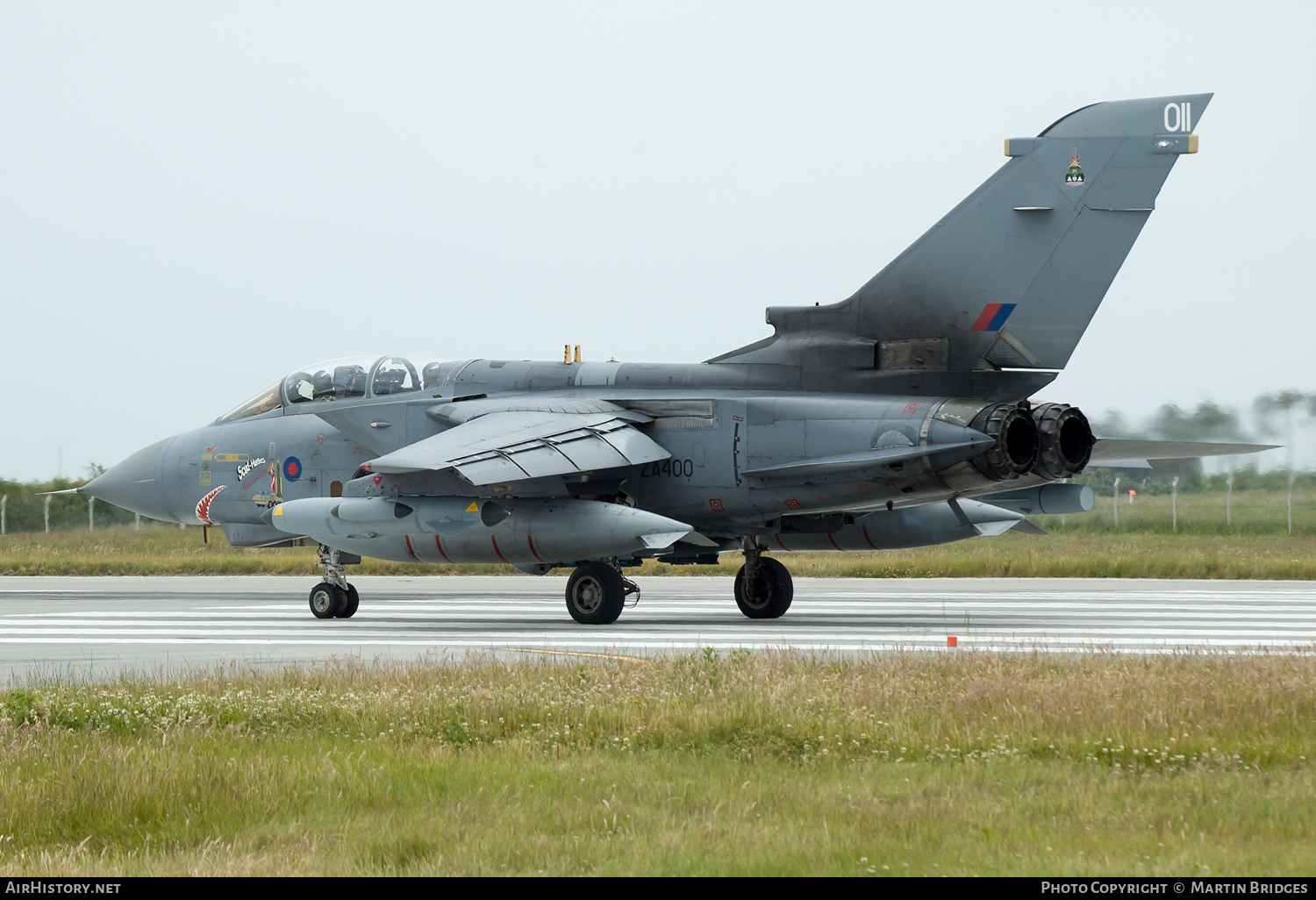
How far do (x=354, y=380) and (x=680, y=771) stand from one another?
1344 centimetres

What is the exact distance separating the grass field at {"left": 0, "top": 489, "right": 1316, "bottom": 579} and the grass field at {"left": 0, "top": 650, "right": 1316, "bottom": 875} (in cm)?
1838

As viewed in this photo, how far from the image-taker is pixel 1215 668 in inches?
A: 375

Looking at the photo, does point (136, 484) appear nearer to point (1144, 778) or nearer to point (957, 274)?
point (957, 274)

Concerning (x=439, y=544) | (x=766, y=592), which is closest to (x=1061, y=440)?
(x=766, y=592)

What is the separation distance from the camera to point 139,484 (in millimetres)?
20891

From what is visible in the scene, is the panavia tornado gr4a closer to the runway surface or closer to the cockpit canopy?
the cockpit canopy

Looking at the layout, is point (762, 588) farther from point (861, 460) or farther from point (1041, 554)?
point (1041, 554)

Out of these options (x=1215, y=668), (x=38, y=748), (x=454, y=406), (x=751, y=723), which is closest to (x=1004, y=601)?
(x=454, y=406)

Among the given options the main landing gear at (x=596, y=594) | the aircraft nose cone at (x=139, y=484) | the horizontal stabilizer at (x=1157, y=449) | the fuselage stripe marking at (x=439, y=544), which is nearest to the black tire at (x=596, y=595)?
the main landing gear at (x=596, y=594)

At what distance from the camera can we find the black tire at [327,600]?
60.4 ft

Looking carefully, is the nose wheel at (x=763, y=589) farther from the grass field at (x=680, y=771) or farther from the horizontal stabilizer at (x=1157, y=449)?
the grass field at (x=680, y=771)

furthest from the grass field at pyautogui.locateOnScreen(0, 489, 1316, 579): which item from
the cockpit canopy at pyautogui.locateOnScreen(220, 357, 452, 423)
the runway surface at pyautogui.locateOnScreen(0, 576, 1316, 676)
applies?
the cockpit canopy at pyautogui.locateOnScreen(220, 357, 452, 423)

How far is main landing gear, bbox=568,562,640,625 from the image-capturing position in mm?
16688

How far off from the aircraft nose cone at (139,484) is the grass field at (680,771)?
11.3m
